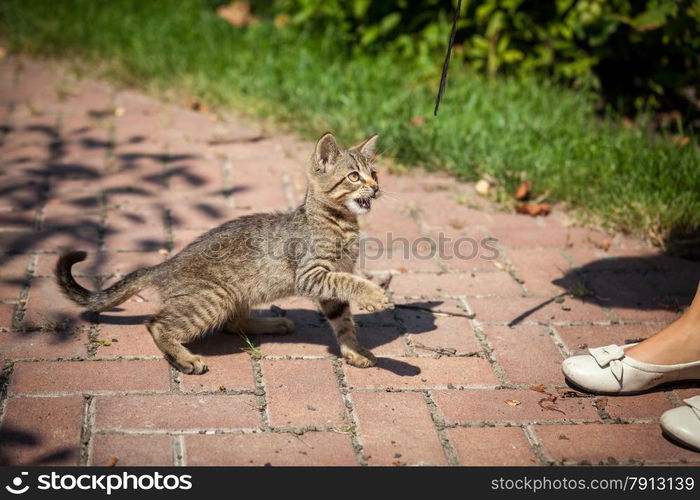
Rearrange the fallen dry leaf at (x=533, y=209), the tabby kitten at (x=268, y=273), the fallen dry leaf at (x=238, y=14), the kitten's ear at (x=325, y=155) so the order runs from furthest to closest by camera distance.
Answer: the fallen dry leaf at (x=238, y=14), the fallen dry leaf at (x=533, y=209), the kitten's ear at (x=325, y=155), the tabby kitten at (x=268, y=273)

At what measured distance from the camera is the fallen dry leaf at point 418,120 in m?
7.00

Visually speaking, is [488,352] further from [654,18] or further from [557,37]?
[557,37]

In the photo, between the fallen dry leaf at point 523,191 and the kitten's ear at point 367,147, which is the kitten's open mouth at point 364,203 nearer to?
the kitten's ear at point 367,147

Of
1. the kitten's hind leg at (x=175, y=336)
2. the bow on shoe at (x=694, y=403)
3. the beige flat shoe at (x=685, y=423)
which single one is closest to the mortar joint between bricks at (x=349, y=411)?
the kitten's hind leg at (x=175, y=336)

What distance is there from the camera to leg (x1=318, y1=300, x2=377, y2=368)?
425 centimetres

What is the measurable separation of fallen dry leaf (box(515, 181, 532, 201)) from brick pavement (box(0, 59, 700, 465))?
17 centimetres

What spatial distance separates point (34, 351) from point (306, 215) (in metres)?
1.60

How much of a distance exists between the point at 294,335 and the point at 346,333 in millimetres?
402

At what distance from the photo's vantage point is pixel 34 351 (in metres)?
4.17

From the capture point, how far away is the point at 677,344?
397 cm

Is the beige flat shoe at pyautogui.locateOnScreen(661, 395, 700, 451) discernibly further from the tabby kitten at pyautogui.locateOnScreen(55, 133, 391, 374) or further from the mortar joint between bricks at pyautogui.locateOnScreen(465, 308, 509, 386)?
the tabby kitten at pyautogui.locateOnScreen(55, 133, 391, 374)

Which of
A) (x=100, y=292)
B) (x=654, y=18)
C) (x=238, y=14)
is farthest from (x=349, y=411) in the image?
(x=238, y=14)

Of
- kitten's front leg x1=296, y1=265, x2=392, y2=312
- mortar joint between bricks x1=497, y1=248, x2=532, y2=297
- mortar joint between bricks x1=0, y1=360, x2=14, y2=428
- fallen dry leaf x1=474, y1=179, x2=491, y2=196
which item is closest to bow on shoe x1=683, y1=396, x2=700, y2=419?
mortar joint between bricks x1=497, y1=248, x2=532, y2=297
